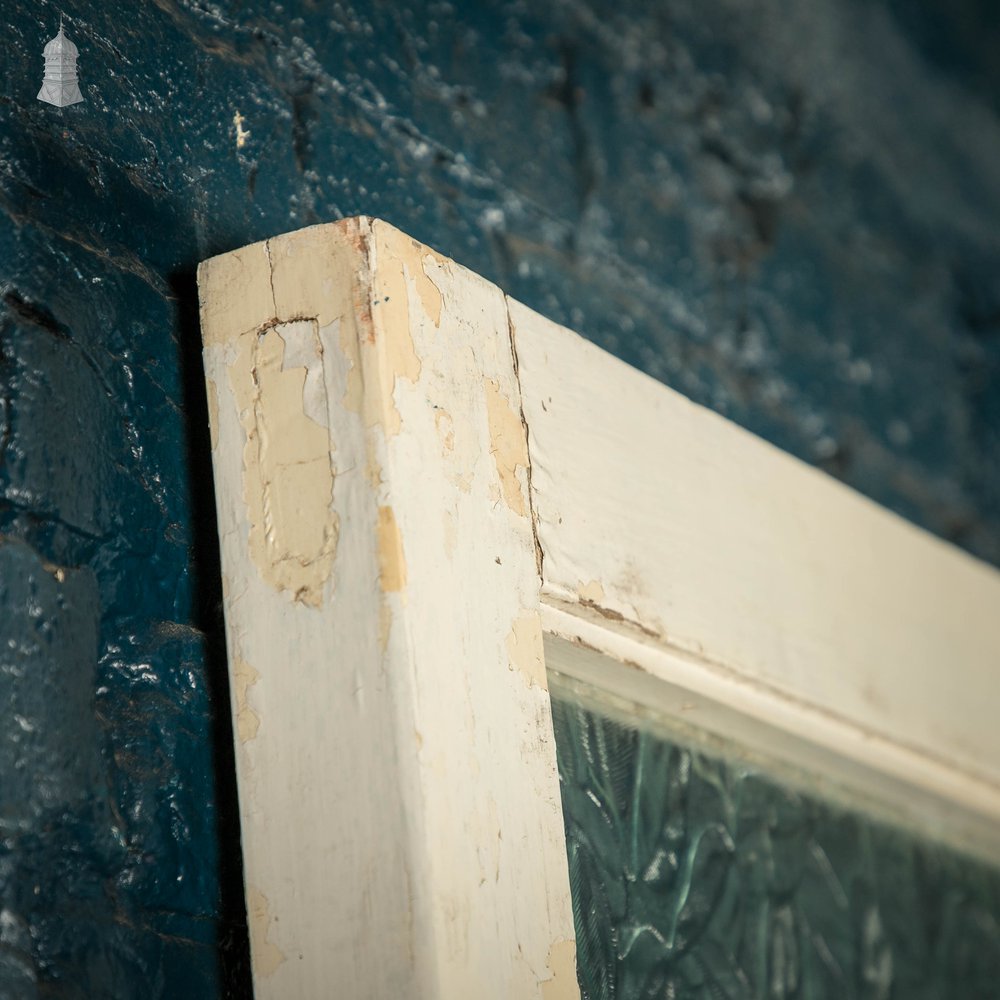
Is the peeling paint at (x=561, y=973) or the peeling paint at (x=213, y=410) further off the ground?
the peeling paint at (x=213, y=410)

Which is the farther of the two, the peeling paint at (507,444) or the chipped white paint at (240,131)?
the chipped white paint at (240,131)

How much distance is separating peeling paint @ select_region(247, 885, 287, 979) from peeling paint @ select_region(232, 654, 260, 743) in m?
0.07

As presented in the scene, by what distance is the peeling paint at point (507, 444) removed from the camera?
2.21 ft

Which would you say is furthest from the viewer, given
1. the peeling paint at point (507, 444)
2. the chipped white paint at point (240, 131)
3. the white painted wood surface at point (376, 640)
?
the chipped white paint at point (240, 131)

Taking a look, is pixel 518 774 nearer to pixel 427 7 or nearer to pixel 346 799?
pixel 346 799

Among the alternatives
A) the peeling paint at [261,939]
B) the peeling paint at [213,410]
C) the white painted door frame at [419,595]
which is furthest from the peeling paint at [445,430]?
the peeling paint at [261,939]

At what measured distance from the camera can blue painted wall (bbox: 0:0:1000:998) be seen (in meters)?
0.60

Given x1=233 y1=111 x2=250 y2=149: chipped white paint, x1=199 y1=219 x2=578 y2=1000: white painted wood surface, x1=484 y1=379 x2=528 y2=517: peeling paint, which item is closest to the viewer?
x1=199 y1=219 x2=578 y2=1000: white painted wood surface

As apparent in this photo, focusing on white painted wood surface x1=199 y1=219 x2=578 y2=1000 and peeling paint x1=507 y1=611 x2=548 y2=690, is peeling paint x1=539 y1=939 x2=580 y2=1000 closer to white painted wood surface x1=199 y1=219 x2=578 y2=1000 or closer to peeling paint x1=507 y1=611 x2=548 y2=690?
white painted wood surface x1=199 y1=219 x2=578 y2=1000

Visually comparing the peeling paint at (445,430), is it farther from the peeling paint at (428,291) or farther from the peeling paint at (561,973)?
the peeling paint at (561,973)

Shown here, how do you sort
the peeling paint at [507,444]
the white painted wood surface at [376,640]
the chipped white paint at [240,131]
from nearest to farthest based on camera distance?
the white painted wood surface at [376,640] → the peeling paint at [507,444] → the chipped white paint at [240,131]

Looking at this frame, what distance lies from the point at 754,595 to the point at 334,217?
0.38m

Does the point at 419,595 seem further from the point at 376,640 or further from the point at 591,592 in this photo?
the point at 591,592

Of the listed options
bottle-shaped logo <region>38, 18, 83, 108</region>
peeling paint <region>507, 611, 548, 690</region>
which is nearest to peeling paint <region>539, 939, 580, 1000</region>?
peeling paint <region>507, 611, 548, 690</region>
